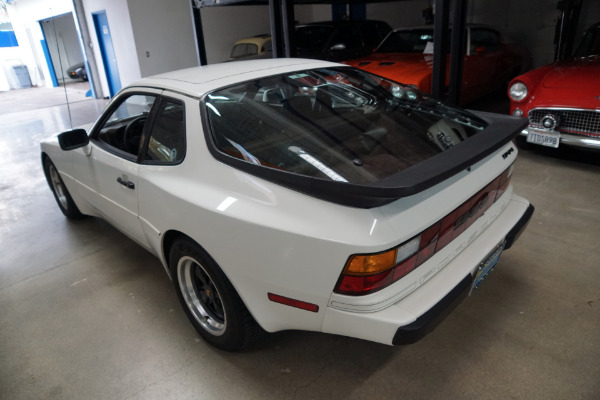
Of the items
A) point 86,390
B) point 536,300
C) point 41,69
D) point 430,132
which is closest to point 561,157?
point 536,300

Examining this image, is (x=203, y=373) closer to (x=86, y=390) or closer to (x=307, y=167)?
(x=86, y=390)

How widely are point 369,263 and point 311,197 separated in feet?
1.02

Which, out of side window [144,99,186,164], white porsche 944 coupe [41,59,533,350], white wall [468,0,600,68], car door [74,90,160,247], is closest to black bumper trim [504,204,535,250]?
white porsche 944 coupe [41,59,533,350]

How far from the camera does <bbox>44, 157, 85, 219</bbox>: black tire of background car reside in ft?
11.5

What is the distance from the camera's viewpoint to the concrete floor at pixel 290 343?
1805mm

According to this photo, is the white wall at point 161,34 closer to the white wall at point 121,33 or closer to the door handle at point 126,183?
the white wall at point 121,33

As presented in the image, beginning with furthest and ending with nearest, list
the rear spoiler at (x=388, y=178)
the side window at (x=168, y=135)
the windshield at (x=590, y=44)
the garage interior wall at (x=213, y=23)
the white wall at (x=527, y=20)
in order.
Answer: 1. the garage interior wall at (x=213, y=23)
2. the white wall at (x=527, y=20)
3. the windshield at (x=590, y=44)
4. the side window at (x=168, y=135)
5. the rear spoiler at (x=388, y=178)

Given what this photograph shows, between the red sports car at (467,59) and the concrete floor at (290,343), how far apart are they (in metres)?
2.95

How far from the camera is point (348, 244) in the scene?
134 cm

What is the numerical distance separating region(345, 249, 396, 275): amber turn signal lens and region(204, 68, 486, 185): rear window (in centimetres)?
29

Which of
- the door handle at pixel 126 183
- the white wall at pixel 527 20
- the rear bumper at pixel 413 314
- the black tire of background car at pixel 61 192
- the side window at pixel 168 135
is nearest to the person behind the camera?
the rear bumper at pixel 413 314

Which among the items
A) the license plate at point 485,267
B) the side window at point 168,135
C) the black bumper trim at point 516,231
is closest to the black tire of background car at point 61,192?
the side window at point 168,135

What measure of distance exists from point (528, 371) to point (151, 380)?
175 cm

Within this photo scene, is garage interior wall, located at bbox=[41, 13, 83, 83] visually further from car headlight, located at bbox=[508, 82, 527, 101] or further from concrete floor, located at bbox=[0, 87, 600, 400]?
car headlight, located at bbox=[508, 82, 527, 101]
